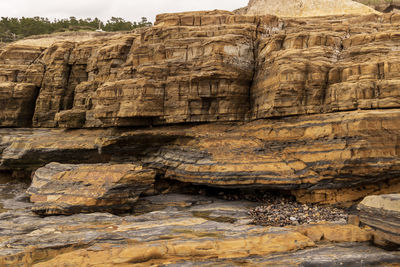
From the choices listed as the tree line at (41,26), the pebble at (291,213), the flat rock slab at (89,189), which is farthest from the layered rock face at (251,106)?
the tree line at (41,26)

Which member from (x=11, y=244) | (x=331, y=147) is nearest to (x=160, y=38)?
(x=331, y=147)

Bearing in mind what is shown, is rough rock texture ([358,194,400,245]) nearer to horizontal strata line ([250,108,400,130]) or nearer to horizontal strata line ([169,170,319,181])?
horizontal strata line ([169,170,319,181])

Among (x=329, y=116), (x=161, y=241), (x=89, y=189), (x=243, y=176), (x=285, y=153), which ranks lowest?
(x=161, y=241)

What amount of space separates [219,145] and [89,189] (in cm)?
653

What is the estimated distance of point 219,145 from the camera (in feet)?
44.9

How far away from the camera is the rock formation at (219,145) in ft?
26.1

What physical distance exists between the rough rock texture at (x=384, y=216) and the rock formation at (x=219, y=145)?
0.19 ft

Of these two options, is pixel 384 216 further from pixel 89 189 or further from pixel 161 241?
pixel 89 189

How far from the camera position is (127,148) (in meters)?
16.3

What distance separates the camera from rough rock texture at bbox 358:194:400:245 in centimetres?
712

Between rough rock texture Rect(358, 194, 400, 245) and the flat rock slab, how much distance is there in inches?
346

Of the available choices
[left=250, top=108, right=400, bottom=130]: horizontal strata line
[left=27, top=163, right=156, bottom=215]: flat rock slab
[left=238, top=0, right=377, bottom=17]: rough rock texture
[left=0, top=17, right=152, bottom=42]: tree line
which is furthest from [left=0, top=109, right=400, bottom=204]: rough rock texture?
[left=0, top=17, right=152, bottom=42]: tree line

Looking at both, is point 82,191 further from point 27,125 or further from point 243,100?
point 27,125

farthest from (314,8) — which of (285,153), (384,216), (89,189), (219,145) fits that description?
(89,189)
